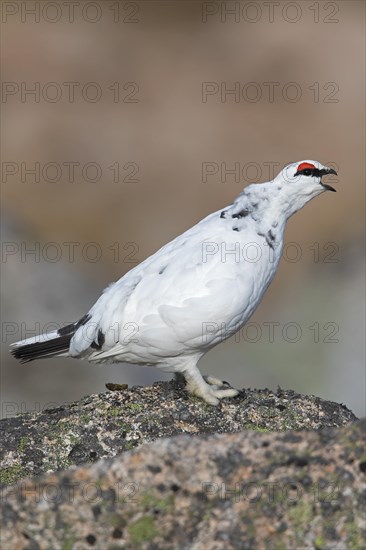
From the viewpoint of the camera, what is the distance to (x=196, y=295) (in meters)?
4.82

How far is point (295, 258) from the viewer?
43.3 feet

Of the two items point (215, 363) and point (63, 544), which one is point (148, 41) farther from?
point (63, 544)

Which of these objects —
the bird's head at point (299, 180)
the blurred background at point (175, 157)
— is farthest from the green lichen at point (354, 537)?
the blurred background at point (175, 157)

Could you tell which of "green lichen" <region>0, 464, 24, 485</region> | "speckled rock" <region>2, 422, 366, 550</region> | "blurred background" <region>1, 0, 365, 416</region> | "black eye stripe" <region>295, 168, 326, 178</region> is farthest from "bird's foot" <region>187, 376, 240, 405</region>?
"blurred background" <region>1, 0, 365, 416</region>

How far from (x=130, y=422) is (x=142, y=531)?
190cm

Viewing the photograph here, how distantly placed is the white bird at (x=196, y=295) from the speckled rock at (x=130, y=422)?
0.72 ft

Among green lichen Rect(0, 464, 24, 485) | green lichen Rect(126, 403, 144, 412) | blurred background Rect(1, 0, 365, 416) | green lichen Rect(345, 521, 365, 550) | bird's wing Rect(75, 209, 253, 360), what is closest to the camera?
green lichen Rect(345, 521, 365, 550)

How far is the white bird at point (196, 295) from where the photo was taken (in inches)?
190

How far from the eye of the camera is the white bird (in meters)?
4.84

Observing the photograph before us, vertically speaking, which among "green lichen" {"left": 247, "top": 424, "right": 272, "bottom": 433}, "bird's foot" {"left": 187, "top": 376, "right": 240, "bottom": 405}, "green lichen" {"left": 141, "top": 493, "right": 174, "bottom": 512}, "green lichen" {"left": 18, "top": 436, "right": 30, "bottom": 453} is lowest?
"green lichen" {"left": 247, "top": 424, "right": 272, "bottom": 433}

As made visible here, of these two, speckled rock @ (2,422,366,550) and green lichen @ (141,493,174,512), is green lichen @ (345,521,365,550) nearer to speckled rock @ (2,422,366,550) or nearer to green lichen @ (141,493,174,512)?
speckled rock @ (2,422,366,550)

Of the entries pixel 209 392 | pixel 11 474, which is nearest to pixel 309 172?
pixel 209 392

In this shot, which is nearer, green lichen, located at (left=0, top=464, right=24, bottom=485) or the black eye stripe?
green lichen, located at (left=0, top=464, right=24, bottom=485)

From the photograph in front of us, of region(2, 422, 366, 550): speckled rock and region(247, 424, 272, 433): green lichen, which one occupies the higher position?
region(2, 422, 366, 550): speckled rock
